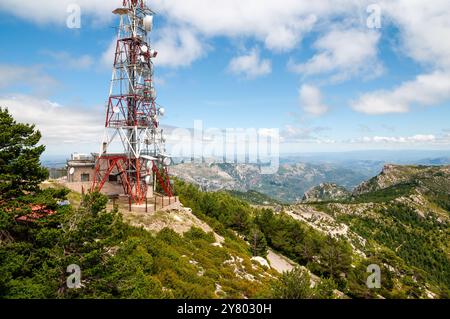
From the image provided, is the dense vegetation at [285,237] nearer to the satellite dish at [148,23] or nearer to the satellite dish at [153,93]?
the satellite dish at [153,93]

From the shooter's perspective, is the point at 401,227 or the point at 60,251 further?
the point at 401,227

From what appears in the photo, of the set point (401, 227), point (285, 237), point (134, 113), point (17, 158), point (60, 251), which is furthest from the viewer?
point (401, 227)

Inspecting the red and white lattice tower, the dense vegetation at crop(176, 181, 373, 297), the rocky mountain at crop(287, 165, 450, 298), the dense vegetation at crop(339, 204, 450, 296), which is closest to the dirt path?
the dense vegetation at crop(176, 181, 373, 297)

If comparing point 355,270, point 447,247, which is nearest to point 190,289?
point 355,270

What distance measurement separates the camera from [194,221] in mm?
43719

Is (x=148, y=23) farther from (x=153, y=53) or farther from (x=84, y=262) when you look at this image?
(x=84, y=262)

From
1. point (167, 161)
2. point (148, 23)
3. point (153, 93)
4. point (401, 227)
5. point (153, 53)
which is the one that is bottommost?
point (401, 227)

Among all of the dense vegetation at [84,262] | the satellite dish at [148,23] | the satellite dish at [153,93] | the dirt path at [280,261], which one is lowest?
the dirt path at [280,261]

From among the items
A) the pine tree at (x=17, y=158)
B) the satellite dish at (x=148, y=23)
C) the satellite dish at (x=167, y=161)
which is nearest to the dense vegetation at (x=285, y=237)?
the satellite dish at (x=167, y=161)

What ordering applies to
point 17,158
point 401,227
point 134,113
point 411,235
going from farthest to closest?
point 401,227 < point 411,235 < point 134,113 < point 17,158

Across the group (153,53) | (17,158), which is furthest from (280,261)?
(17,158)

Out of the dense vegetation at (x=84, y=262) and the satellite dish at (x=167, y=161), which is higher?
the satellite dish at (x=167, y=161)

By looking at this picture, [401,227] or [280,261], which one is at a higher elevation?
[280,261]

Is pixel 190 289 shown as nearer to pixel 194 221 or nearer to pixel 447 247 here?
pixel 194 221
